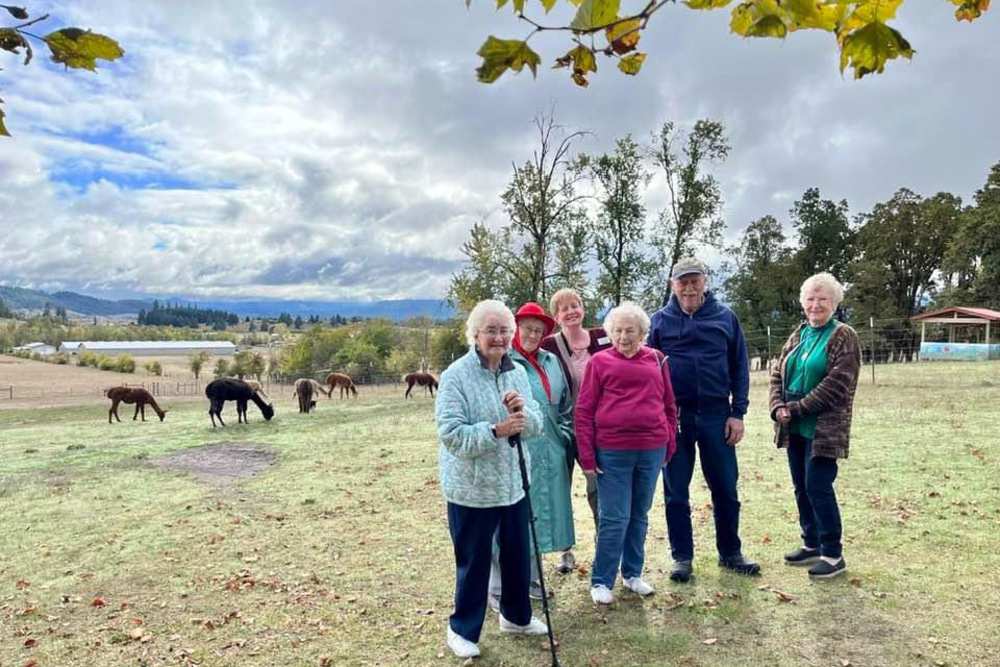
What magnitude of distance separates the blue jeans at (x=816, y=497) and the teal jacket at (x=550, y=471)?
1.59 meters

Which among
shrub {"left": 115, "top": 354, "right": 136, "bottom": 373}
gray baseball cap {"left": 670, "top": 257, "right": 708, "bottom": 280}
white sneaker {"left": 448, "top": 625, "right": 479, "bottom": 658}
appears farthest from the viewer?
shrub {"left": 115, "top": 354, "right": 136, "bottom": 373}

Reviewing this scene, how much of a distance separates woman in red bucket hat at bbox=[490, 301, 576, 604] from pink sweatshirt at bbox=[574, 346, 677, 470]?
0.62 feet

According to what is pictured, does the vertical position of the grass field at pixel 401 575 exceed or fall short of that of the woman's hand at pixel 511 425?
it falls short

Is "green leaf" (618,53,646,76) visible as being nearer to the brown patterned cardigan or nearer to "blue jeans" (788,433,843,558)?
the brown patterned cardigan

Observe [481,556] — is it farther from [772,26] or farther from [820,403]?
[772,26]

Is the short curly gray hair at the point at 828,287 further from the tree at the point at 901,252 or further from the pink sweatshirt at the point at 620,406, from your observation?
the tree at the point at 901,252

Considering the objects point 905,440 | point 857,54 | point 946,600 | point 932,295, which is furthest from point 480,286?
point 932,295

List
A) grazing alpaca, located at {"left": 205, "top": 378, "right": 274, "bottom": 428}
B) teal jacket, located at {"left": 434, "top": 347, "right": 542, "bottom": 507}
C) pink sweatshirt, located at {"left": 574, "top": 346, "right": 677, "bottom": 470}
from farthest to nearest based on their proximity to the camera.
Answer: grazing alpaca, located at {"left": 205, "top": 378, "right": 274, "bottom": 428} < pink sweatshirt, located at {"left": 574, "top": 346, "right": 677, "bottom": 470} < teal jacket, located at {"left": 434, "top": 347, "right": 542, "bottom": 507}

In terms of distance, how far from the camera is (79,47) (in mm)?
1472

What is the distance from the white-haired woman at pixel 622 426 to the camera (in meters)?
3.93

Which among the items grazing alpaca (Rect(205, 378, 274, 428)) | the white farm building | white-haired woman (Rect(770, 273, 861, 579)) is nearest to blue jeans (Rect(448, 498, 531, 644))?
white-haired woman (Rect(770, 273, 861, 579))

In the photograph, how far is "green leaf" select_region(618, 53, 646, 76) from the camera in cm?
185

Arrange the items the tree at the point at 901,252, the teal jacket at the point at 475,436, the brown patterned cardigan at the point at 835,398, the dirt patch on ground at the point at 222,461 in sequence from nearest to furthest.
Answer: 1. the teal jacket at the point at 475,436
2. the brown patterned cardigan at the point at 835,398
3. the dirt patch on ground at the point at 222,461
4. the tree at the point at 901,252

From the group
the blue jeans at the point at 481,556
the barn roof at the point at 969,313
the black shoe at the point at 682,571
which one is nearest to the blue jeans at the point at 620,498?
the black shoe at the point at 682,571
